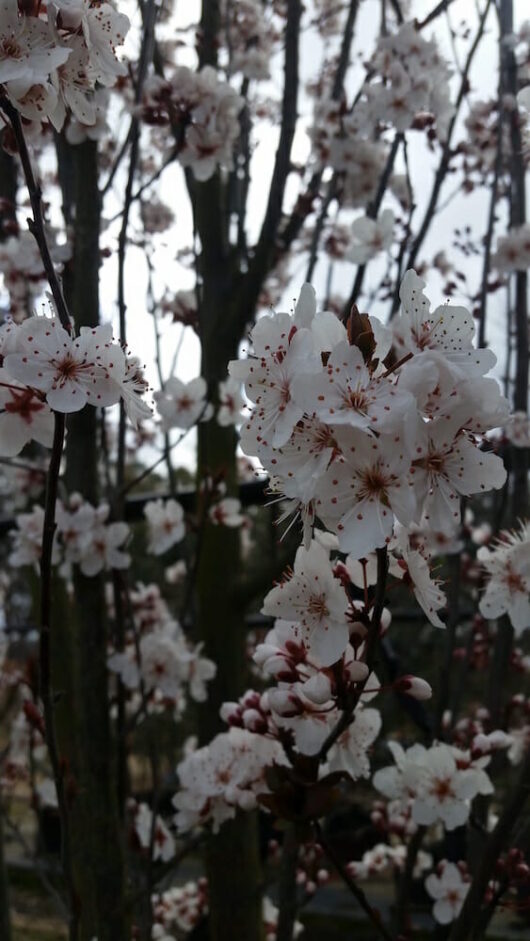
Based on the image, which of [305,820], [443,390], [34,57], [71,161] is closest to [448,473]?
[443,390]

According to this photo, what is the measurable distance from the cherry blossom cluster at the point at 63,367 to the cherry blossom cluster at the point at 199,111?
1656 millimetres

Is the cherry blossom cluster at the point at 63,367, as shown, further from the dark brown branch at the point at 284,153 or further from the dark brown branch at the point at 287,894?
the dark brown branch at the point at 284,153

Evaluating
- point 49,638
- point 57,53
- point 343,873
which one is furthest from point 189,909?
point 57,53

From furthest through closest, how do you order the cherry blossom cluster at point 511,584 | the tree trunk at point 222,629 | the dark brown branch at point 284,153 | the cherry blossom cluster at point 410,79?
the tree trunk at point 222,629 → the cherry blossom cluster at point 410,79 → the dark brown branch at point 284,153 → the cherry blossom cluster at point 511,584

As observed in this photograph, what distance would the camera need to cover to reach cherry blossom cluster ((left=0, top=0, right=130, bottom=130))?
0.93m

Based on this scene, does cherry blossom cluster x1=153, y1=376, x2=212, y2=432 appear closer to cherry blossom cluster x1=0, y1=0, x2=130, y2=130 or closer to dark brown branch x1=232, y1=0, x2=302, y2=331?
dark brown branch x1=232, y1=0, x2=302, y2=331

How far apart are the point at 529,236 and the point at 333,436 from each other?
2.25 meters

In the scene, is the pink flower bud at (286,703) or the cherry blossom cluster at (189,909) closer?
the pink flower bud at (286,703)

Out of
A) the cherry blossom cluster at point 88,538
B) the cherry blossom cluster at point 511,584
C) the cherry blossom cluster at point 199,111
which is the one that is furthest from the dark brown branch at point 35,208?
the cherry blossom cluster at point 199,111

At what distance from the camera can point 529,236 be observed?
110 inches

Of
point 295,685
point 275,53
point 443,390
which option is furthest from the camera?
point 275,53

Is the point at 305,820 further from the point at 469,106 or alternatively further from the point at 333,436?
the point at 469,106

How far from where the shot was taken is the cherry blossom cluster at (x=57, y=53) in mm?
927

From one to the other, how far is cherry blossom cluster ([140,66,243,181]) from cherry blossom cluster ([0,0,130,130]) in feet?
4.58
